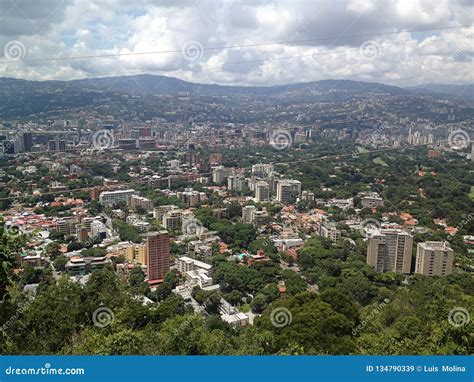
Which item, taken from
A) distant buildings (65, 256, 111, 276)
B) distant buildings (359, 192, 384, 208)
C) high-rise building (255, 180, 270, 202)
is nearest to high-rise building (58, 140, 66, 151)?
high-rise building (255, 180, 270, 202)

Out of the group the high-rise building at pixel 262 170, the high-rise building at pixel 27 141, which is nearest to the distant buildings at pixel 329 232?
the high-rise building at pixel 262 170

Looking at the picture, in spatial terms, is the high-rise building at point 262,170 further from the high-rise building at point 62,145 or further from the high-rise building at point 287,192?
the high-rise building at point 62,145

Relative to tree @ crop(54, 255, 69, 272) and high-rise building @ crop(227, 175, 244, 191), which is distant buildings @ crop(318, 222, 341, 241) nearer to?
high-rise building @ crop(227, 175, 244, 191)

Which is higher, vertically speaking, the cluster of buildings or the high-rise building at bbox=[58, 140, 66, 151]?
the high-rise building at bbox=[58, 140, 66, 151]

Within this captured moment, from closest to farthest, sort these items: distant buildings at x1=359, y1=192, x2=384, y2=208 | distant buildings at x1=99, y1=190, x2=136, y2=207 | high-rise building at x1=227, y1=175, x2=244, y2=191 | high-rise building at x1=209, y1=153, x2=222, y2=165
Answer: distant buildings at x1=99, y1=190, x2=136, y2=207, distant buildings at x1=359, y1=192, x2=384, y2=208, high-rise building at x1=227, y1=175, x2=244, y2=191, high-rise building at x1=209, y1=153, x2=222, y2=165

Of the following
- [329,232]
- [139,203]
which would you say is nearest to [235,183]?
[139,203]

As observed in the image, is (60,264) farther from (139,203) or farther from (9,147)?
(9,147)

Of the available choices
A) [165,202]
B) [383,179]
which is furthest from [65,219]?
[383,179]
